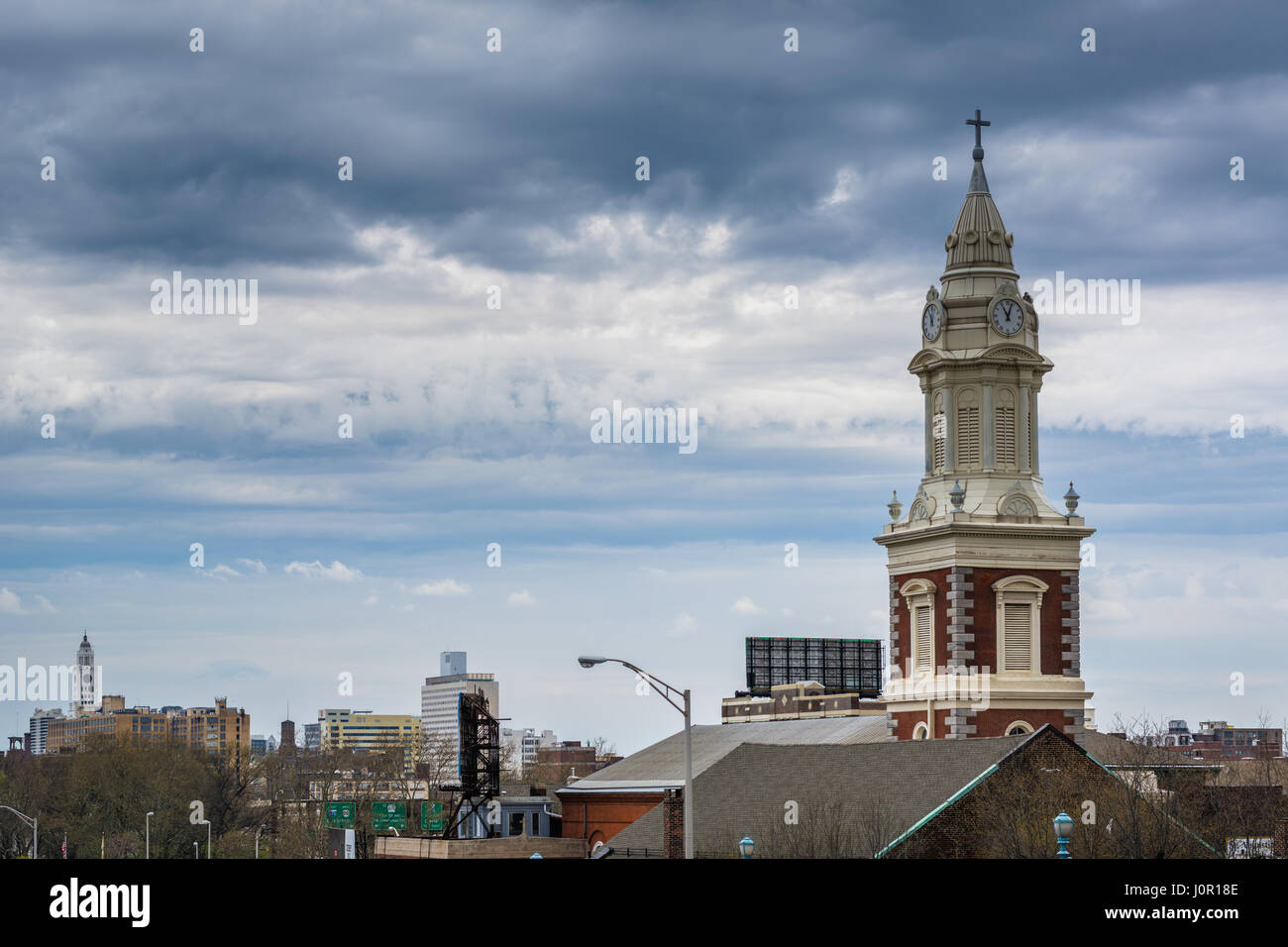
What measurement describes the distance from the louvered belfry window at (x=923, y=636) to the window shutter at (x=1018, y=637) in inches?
112

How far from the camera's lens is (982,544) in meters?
69.1

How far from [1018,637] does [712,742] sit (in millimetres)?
25421

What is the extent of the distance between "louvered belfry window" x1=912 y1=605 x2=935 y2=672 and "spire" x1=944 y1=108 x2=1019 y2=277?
1337 cm

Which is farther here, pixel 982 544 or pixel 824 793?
pixel 982 544

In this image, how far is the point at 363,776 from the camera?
163250mm

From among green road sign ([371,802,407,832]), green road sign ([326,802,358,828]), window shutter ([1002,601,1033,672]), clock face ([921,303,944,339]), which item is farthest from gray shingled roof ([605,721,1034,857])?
green road sign ([326,802,358,828])

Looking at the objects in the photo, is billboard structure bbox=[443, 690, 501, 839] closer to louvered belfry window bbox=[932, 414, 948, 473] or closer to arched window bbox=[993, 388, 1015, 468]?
louvered belfry window bbox=[932, 414, 948, 473]

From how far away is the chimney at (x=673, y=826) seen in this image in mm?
65500

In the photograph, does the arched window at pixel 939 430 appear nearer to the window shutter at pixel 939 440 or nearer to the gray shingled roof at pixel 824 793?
the window shutter at pixel 939 440

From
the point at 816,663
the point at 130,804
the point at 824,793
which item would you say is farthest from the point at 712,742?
the point at 130,804

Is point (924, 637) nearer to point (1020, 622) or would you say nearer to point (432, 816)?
point (1020, 622)

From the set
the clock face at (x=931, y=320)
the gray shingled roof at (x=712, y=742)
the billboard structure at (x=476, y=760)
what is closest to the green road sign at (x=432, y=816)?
the gray shingled roof at (x=712, y=742)
